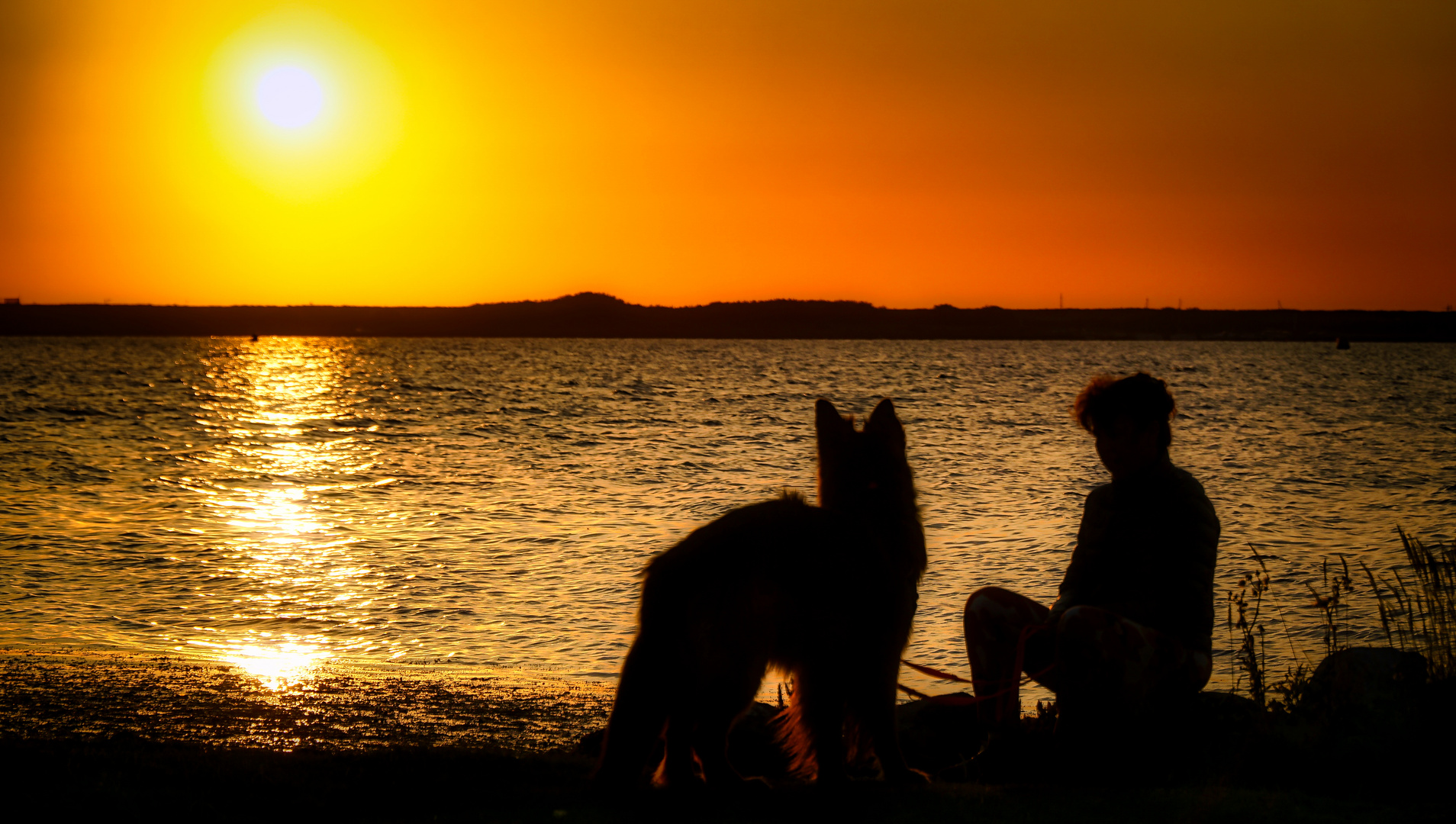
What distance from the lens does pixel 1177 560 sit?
487 centimetres

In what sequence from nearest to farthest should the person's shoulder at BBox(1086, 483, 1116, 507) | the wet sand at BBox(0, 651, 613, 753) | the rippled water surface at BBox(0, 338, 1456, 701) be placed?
the person's shoulder at BBox(1086, 483, 1116, 507)
the wet sand at BBox(0, 651, 613, 753)
the rippled water surface at BBox(0, 338, 1456, 701)

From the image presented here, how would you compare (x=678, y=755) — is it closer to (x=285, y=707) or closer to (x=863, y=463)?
(x=863, y=463)

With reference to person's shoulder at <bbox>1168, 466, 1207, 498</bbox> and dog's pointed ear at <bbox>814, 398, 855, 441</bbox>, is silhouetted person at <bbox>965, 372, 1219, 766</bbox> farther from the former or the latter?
dog's pointed ear at <bbox>814, 398, 855, 441</bbox>

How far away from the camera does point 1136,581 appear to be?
4.99 meters

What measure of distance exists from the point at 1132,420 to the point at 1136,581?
2.48 ft

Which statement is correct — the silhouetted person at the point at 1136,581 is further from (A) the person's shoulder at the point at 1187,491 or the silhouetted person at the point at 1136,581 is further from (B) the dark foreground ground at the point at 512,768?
(B) the dark foreground ground at the point at 512,768

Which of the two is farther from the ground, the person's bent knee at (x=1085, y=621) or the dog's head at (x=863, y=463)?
Answer: the dog's head at (x=863, y=463)

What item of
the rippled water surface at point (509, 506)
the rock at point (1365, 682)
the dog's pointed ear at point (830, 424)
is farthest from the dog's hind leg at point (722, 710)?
the rippled water surface at point (509, 506)

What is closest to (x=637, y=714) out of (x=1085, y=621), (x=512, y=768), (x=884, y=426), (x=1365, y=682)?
(x=512, y=768)

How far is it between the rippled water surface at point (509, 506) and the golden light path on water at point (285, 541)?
64mm

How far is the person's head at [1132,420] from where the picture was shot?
4.89 metres

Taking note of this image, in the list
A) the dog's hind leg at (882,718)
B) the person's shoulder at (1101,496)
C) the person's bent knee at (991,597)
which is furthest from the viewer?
the person's bent knee at (991,597)

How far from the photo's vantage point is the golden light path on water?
969 cm

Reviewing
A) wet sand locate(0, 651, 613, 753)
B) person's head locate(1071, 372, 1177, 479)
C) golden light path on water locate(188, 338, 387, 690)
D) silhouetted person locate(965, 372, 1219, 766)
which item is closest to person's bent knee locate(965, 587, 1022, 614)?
silhouetted person locate(965, 372, 1219, 766)
